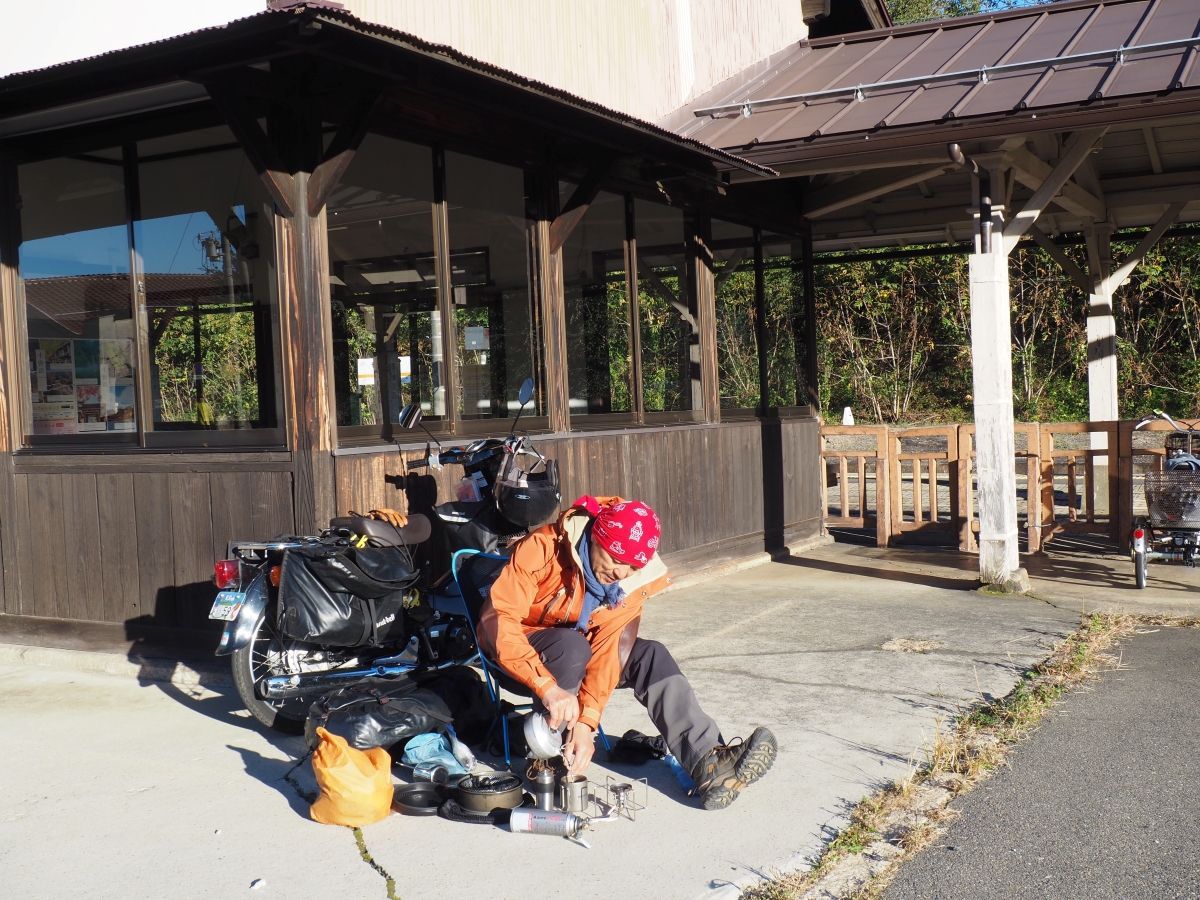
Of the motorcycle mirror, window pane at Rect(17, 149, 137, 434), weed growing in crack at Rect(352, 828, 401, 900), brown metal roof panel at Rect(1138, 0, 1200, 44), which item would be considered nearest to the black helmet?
the motorcycle mirror

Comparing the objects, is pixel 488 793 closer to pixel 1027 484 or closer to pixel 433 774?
pixel 433 774

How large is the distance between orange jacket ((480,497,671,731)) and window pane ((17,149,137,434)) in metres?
3.61

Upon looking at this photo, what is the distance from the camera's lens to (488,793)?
13.7 feet

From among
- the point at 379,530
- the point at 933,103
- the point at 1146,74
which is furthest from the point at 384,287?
the point at 1146,74

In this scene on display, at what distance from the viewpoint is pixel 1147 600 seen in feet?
26.6

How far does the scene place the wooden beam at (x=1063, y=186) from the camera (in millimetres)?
9094

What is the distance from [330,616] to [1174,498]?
21.4 ft

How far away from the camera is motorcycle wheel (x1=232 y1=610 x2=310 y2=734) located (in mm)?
5301

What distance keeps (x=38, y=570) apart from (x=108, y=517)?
83 cm

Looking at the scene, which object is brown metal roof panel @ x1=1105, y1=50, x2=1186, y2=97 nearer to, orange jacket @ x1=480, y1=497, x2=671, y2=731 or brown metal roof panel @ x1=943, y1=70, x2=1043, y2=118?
brown metal roof panel @ x1=943, y1=70, x2=1043, y2=118

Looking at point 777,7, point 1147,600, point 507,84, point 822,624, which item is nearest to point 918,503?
point 1147,600

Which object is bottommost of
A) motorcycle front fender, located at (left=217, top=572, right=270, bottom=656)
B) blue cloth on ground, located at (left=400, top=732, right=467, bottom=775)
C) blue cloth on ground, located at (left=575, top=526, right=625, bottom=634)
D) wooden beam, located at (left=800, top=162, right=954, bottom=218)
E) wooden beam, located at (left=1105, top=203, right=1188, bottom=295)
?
blue cloth on ground, located at (left=400, top=732, right=467, bottom=775)

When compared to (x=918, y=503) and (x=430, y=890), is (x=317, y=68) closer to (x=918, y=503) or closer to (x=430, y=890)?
(x=430, y=890)

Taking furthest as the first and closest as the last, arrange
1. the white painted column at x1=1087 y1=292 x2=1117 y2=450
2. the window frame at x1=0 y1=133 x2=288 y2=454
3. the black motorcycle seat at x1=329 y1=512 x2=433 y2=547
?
1. the white painted column at x1=1087 y1=292 x2=1117 y2=450
2. the window frame at x1=0 y1=133 x2=288 y2=454
3. the black motorcycle seat at x1=329 y1=512 x2=433 y2=547
